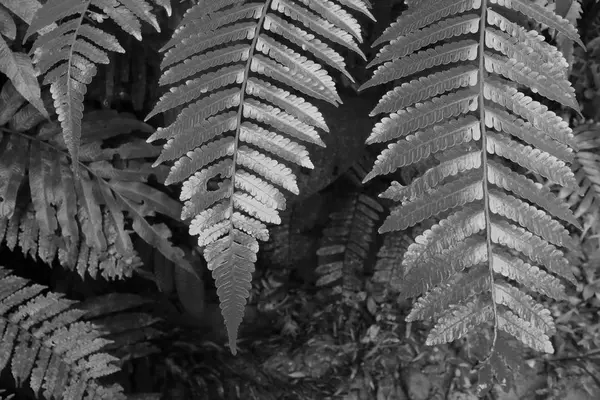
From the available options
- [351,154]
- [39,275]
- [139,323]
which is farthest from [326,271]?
[39,275]

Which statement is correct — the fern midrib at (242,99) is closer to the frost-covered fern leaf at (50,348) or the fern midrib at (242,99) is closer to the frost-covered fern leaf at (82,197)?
the frost-covered fern leaf at (82,197)

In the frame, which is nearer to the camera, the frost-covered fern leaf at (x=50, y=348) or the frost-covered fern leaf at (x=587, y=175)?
the frost-covered fern leaf at (x=50, y=348)

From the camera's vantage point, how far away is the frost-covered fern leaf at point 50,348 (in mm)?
1763

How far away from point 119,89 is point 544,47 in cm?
151

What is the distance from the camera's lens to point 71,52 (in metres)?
1.19

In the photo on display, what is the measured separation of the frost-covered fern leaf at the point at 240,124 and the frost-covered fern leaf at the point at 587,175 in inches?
70.2

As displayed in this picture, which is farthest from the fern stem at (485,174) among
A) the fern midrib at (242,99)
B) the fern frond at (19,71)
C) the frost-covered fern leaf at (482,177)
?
the fern frond at (19,71)

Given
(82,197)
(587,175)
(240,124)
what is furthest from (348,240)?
(240,124)

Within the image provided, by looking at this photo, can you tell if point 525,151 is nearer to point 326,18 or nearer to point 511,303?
point 511,303

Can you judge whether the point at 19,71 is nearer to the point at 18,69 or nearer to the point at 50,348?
the point at 18,69

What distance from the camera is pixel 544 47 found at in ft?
3.56

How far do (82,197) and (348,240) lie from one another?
1.29 m

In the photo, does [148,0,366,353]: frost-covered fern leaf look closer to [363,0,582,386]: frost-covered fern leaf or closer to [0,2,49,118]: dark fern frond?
[363,0,582,386]: frost-covered fern leaf

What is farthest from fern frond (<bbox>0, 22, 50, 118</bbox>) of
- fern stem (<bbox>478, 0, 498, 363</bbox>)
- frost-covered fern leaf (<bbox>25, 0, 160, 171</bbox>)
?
fern stem (<bbox>478, 0, 498, 363</bbox>)
